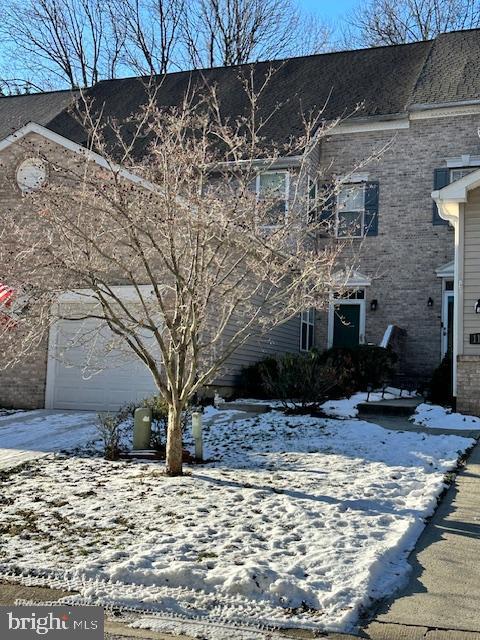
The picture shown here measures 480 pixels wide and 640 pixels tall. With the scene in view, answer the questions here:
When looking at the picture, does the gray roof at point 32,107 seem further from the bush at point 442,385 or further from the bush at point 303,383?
the bush at point 442,385

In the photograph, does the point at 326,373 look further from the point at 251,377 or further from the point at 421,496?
the point at 421,496

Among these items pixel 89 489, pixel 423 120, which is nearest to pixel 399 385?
pixel 423 120

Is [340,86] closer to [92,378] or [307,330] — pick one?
[307,330]

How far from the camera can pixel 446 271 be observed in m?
17.2

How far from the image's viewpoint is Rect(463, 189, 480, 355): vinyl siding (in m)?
12.8

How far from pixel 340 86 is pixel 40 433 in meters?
13.7

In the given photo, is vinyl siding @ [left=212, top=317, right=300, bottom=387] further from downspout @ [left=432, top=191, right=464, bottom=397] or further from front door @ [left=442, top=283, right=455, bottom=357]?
front door @ [left=442, top=283, right=455, bottom=357]

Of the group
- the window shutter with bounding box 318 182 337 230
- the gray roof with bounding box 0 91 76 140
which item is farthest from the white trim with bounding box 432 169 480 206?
the gray roof with bounding box 0 91 76 140

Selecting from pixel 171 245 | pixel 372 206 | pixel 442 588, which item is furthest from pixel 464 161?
pixel 442 588

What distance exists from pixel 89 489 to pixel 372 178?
13347 mm

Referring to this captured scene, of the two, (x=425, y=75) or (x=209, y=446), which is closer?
(x=209, y=446)

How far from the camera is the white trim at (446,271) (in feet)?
56.3

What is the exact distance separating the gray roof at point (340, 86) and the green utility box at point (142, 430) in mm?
10933

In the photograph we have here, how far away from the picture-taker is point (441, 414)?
12000 mm
